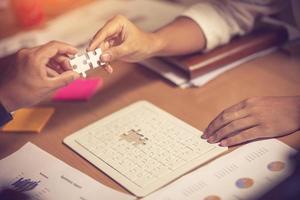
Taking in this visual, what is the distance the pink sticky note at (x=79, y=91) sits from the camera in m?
1.20

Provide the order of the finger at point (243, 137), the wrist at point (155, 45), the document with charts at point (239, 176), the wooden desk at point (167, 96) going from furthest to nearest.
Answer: the wrist at point (155, 45) → the wooden desk at point (167, 96) → the finger at point (243, 137) → the document with charts at point (239, 176)

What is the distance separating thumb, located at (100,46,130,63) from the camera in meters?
1.05

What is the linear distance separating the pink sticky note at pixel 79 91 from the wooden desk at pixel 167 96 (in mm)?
15

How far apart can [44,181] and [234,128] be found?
358 millimetres

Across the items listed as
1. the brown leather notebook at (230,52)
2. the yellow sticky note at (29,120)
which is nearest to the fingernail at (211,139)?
the brown leather notebook at (230,52)

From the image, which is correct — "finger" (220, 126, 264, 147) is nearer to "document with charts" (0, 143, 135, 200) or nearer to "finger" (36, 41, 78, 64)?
"document with charts" (0, 143, 135, 200)

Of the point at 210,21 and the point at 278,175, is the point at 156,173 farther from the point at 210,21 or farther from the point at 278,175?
the point at 210,21

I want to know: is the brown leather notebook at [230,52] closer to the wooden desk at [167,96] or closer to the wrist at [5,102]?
the wooden desk at [167,96]

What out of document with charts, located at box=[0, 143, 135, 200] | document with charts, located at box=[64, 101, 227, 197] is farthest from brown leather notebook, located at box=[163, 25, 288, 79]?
document with charts, located at box=[0, 143, 135, 200]

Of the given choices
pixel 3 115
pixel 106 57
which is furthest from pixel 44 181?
pixel 106 57

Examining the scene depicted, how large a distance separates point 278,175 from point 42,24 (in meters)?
0.94

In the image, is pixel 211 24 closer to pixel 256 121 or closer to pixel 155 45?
pixel 155 45

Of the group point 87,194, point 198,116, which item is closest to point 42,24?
point 198,116

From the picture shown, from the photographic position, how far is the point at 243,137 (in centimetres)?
98
